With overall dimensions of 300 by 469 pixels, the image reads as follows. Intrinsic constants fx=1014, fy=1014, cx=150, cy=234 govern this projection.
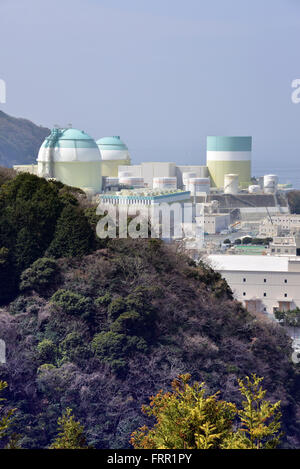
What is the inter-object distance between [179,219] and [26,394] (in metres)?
25.3

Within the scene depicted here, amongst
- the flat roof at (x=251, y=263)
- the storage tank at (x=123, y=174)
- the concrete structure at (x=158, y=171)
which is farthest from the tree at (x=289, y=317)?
the concrete structure at (x=158, y=171)

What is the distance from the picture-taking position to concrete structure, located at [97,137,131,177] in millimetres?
50344

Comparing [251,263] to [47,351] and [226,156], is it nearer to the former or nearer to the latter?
[47,351]

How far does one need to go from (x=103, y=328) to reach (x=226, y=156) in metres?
39.9

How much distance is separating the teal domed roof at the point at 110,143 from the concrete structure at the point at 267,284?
21325 mm

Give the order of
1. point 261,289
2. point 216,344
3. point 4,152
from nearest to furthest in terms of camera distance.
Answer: point 216,344, point 261,289, point 4,152

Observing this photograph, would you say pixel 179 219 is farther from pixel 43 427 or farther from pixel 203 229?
pixel 43 427

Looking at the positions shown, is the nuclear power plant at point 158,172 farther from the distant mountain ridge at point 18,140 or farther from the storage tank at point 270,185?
the distant mountain ridge at point 18,140

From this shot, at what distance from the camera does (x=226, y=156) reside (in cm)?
5712

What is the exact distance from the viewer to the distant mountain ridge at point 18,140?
104 metres

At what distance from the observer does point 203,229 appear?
145ft
